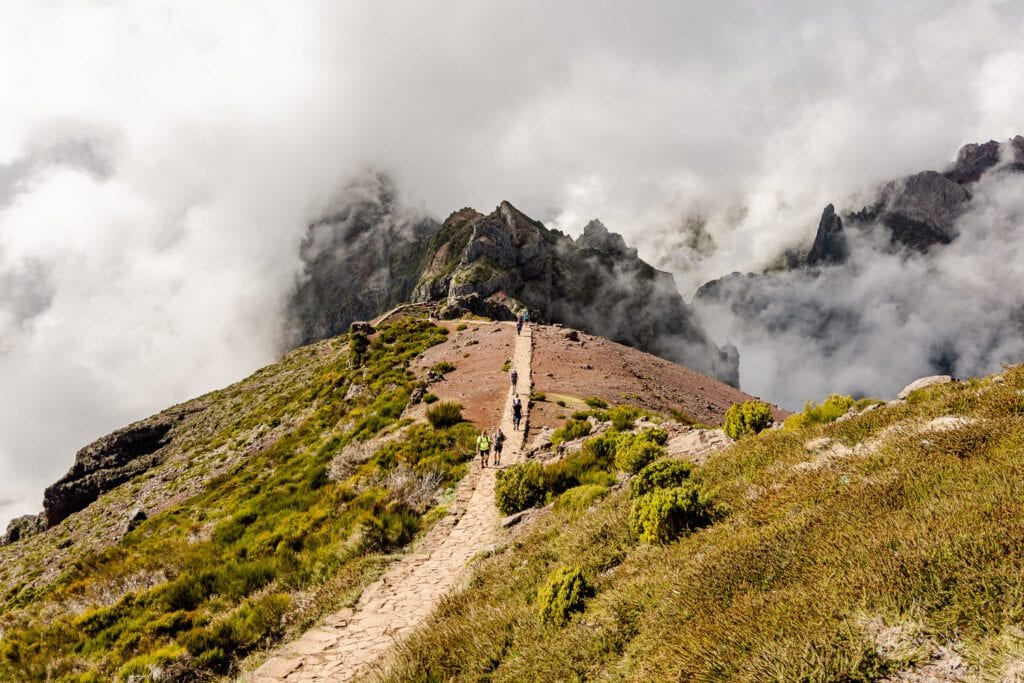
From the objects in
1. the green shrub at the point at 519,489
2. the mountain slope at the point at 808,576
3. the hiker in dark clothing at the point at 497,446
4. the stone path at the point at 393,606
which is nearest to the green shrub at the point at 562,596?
the mountain slope at the point at 808,576

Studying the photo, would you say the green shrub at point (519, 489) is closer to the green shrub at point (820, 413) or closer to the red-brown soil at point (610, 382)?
the green shrub at point (820, 413)

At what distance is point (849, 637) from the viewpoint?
433cm

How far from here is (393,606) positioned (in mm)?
11492

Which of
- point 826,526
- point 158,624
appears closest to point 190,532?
point 158,624

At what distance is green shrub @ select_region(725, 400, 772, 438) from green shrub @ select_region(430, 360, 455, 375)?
26452mm

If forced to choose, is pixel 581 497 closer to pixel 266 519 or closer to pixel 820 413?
pixel 820 413

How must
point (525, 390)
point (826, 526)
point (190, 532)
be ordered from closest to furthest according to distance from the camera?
point (826, 526) < point (190, 532) < point (525, 390)

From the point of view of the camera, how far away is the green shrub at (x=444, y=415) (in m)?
25.8

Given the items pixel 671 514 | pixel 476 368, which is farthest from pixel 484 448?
pixel 476 368

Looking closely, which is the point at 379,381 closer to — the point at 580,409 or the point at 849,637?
the point at 580,409

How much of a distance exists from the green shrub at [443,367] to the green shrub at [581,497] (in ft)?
81.2

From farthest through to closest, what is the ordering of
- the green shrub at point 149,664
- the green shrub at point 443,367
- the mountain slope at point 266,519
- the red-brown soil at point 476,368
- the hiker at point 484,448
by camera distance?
the green shrub at point 443,367 → the red-brown soil at point 476,368 → the hiker at point 484,448 → the mountain slope at point 266,519 → the green shrub at point 149,664

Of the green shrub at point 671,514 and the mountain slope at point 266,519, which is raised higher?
the mountain slope at point 266,519

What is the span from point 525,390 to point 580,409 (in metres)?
4.65
